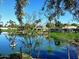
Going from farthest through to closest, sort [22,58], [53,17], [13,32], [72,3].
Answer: [13,32] → [22,58] → [53,17] → [72,3]

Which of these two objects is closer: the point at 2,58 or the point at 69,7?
the point at 69,7

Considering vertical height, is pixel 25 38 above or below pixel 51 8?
below

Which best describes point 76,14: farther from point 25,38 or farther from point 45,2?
point 25,38

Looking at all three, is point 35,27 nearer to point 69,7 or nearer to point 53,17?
point 53,17

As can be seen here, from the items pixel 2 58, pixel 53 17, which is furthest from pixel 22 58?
pixel 53 17

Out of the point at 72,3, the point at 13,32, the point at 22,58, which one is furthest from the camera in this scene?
the point at 13,32

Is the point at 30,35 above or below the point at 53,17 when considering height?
below

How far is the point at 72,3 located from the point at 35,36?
6567mm

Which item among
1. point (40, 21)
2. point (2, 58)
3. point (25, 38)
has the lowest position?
point (2, 58)

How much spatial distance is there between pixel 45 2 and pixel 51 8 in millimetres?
402

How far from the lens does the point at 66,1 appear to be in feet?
34.8

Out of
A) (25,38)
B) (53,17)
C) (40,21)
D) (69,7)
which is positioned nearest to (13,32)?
(25,38)

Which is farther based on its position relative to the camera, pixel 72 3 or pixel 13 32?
pixel 13 32

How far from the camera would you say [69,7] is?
10.8 meters
